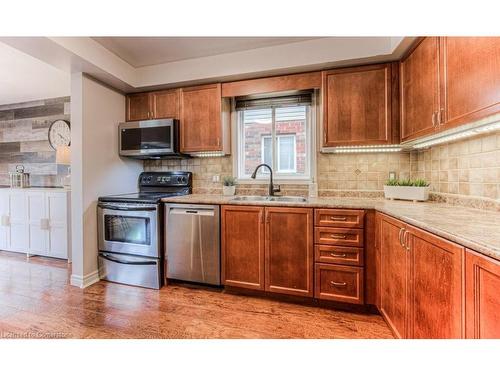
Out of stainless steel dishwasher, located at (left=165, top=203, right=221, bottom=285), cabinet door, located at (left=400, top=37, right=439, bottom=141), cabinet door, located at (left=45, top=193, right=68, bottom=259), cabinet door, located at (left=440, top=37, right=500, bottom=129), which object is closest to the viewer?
cabinet door, located at (left=440, top=37, right=500, bottom=129)

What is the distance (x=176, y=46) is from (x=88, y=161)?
154cm

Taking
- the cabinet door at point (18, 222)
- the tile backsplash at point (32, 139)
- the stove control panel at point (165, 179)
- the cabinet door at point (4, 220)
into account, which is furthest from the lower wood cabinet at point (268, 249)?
the cabinet door at point (4, 220)

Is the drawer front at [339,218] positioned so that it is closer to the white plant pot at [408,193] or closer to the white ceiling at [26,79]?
the white plant pot at [408,193]

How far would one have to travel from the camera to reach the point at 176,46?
244 cm

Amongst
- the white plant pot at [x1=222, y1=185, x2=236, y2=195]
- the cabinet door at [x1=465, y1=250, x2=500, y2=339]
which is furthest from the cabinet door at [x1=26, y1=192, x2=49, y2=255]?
the cabinet door at [x1=465, y1=250, x2=500, y2=339]

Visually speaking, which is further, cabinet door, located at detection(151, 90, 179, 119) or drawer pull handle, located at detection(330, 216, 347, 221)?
cabinet door, located at detection(151, 90, 179, 119)

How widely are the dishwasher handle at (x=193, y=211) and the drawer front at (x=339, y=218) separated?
101cm

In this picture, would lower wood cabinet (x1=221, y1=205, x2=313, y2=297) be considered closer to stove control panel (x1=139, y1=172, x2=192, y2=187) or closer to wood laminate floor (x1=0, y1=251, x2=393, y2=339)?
wood laminate floor (x1=0, y1=251, x2=393, y2=339)

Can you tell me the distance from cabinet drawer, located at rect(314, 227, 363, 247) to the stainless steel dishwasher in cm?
A: 96

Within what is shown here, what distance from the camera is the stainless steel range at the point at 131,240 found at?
8.06ft

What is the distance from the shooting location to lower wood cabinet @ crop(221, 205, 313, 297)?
210 centimetres

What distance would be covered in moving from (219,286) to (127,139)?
2061mm

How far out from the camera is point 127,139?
2906mm
